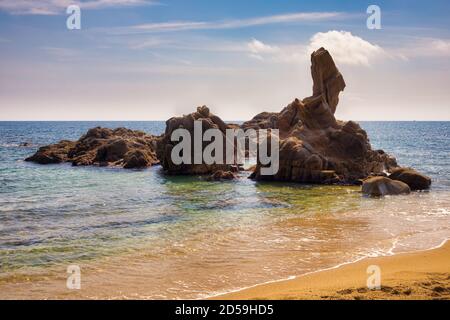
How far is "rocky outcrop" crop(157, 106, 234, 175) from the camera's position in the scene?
4559 cm

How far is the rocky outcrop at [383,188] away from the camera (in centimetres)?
3219

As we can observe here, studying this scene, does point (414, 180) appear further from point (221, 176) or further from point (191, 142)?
point (191, 142)

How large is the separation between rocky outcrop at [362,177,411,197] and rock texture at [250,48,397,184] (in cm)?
563

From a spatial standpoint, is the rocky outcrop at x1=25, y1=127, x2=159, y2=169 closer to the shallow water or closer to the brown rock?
the shallow water

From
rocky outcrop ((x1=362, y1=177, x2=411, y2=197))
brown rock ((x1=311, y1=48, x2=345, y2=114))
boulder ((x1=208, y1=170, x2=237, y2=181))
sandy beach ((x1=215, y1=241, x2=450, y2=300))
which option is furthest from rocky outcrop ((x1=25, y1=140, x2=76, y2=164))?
sandy beach ((x1=215, y1=241, x2=450, y2=300))

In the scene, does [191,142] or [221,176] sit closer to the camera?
[221,176]

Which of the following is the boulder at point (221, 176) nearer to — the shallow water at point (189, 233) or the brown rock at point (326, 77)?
the shallow water at point (189, 233)

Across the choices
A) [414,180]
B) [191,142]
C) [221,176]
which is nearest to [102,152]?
[191,142]

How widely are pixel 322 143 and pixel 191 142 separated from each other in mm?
13526

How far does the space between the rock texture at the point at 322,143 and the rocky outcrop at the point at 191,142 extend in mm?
5815

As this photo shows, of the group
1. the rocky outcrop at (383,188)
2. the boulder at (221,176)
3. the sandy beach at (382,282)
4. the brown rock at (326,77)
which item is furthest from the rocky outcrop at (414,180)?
the sandy beach at (382,282)

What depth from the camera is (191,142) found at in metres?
47.0
